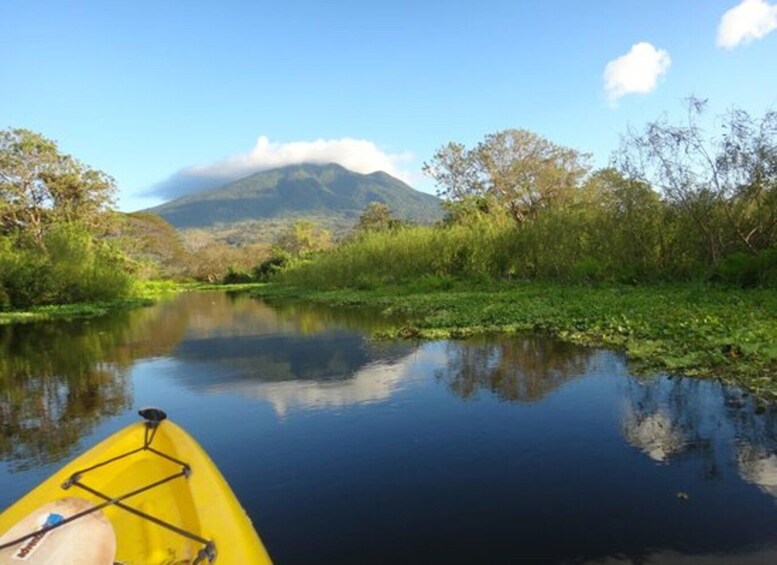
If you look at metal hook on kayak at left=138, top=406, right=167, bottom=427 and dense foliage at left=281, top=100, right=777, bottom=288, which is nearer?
metal hook on kayak at left=138, top=406, right=167, bottom=427

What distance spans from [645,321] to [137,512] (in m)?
8.86

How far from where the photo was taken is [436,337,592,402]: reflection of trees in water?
709 cm

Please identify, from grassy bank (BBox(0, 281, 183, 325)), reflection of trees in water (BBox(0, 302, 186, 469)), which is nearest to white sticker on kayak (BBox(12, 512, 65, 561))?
reflection of trees in water (BBox(0, 302, 186, 469))

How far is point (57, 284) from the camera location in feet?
81.6

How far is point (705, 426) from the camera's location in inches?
203

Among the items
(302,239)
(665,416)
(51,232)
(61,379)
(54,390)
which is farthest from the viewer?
(302,239)

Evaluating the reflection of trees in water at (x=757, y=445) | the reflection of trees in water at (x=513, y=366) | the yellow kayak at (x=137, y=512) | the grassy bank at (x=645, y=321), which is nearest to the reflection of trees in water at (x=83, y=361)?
the reflection of trees in water at (x=513, y=366)

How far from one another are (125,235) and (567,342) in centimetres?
4483

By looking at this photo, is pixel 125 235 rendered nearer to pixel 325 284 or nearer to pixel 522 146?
pixel 325 284

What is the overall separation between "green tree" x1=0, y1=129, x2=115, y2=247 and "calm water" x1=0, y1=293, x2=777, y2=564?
1164 inches

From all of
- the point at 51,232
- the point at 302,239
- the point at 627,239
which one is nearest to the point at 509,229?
the point at 627,239

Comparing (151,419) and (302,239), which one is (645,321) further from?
(302,239)

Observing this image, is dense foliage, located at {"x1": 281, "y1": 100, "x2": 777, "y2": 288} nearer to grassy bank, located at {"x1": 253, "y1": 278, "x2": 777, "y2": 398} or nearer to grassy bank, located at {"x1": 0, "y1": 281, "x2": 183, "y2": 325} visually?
grassy bank, located at {"x1": 253, "y1": 278, "x2": 777, "y2": 398}

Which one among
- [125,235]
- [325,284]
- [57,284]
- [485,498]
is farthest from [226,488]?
[125,235]
